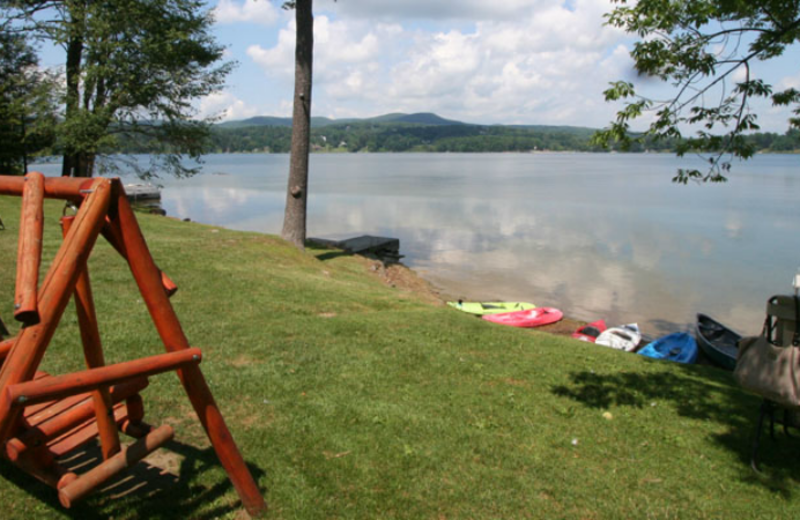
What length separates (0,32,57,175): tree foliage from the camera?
2228cm

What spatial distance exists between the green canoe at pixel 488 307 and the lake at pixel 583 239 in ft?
6.71

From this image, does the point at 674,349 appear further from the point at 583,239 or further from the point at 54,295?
the point at 583,239

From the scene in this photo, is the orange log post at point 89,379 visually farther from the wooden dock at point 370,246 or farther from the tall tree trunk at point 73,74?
the tall tree trunk at point 73,74

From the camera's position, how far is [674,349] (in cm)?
1295

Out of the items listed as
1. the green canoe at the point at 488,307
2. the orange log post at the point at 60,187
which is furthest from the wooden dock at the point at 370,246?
the orange log post at the point at 60,187

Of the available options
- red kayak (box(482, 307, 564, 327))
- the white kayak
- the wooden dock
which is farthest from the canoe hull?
Answer: the wooden dock

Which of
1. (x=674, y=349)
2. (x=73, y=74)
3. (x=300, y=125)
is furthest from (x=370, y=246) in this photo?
(x=73, y=74)

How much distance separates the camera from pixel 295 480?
4.09 meters

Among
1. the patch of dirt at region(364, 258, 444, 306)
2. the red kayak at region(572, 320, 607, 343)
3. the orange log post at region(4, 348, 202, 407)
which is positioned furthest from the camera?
the patch of dirt at region(364, 258, 444, 306)

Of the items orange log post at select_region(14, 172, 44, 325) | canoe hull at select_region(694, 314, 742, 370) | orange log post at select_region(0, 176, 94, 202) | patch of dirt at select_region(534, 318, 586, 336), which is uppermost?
orange log post at select_region(0, 176, 94, 202)

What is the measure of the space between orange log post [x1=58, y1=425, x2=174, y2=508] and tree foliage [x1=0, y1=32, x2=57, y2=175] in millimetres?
23104

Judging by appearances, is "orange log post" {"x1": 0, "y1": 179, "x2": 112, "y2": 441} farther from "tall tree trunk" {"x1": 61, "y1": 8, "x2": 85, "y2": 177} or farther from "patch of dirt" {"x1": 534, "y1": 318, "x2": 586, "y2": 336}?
"tall tree trunk" {"x1": 61, "y1": 8, "x2": 85, "y2": 177}

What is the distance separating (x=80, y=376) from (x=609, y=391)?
18.8 feet

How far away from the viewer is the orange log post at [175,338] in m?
3.14
